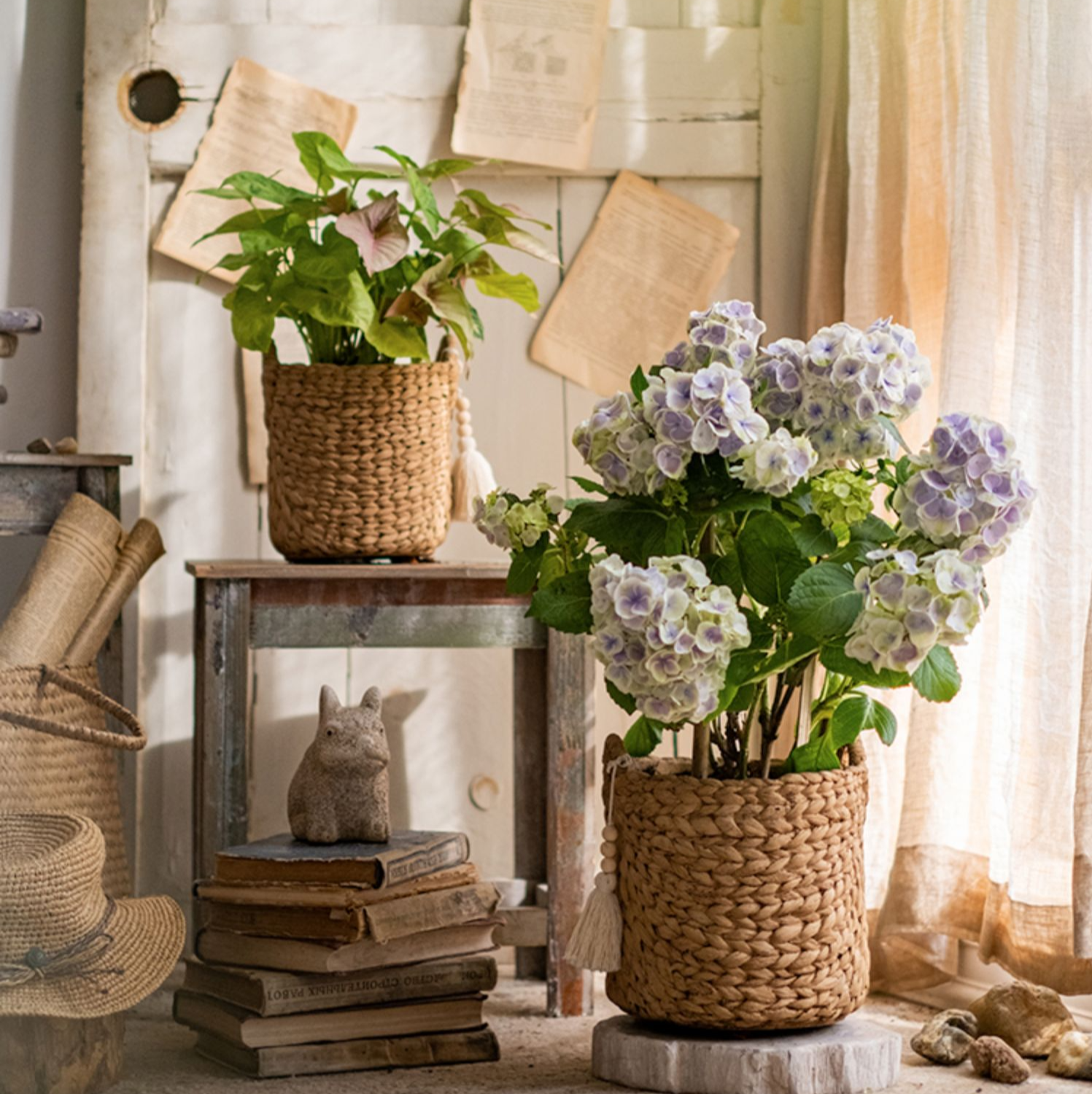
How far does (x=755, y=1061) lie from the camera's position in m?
1.36

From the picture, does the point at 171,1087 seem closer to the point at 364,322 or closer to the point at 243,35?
the point at 364,322

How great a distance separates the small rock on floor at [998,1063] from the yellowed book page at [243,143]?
54.4 inches

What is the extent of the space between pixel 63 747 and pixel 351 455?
468mm

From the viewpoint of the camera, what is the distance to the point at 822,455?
1350 mm

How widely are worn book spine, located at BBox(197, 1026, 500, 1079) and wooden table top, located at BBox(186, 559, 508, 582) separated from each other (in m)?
0.51

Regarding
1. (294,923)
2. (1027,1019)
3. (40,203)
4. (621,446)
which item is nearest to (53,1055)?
(294,923)

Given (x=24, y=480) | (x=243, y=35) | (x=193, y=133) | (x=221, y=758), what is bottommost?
(x=221, y=758)

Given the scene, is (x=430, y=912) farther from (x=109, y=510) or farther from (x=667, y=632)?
(x=109, y=510)

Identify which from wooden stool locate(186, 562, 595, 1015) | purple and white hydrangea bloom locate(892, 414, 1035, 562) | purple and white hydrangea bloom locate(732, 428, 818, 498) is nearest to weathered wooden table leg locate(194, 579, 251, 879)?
wooden stool locate(186, 562, 595, 1015)

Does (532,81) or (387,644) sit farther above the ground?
(532,81)

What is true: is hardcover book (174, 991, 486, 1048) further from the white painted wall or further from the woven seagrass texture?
the white painted wall

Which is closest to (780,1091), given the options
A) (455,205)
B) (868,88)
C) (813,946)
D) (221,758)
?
(813,946)

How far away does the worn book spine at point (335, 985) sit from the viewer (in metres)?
1.52

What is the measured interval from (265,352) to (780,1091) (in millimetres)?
1026
